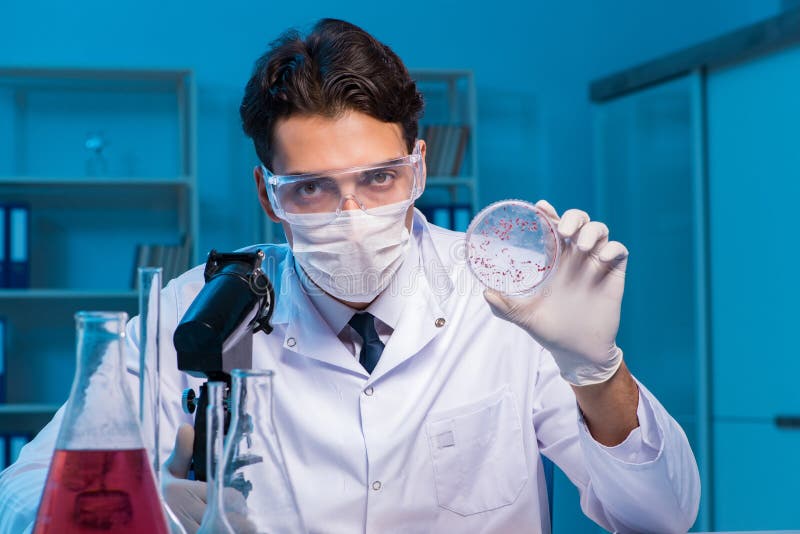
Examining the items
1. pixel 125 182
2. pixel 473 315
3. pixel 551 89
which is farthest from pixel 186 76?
pixel 473 315

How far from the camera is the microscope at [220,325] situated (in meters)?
0.71

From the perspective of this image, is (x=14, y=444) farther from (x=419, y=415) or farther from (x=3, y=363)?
(x=419, y=415)

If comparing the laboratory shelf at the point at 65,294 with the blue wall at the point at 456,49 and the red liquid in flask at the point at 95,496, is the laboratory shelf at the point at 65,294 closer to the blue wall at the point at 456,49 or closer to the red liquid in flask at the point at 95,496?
the blue wall at the point at 456,49

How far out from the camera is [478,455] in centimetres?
141

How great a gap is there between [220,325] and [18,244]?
285 centimetres

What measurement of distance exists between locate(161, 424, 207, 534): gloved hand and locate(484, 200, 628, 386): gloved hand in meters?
0.38

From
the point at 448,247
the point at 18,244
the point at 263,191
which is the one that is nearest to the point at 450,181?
the point at 18,244

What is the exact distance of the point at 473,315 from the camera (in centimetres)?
151

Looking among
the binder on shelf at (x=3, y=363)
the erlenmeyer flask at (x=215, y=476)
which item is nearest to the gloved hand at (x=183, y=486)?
the erlenmeyer flask at (x=215, y=476)

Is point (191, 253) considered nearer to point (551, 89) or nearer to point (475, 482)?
point (551, 89)

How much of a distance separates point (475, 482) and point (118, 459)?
888 mm

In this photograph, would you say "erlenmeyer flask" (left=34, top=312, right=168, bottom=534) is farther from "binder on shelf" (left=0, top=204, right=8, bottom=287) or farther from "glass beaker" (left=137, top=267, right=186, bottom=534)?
"binder on shelf" (left=0, top=204, right=8, bottom=287)

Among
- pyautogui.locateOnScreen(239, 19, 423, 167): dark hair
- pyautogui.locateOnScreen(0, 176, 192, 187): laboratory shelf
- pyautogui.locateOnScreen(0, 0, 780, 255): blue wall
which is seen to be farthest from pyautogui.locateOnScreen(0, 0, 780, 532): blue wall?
pyautogui.locateOnScreen(239, 19, 423, 167): dark hair

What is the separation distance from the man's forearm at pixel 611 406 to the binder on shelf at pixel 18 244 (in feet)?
8.89
